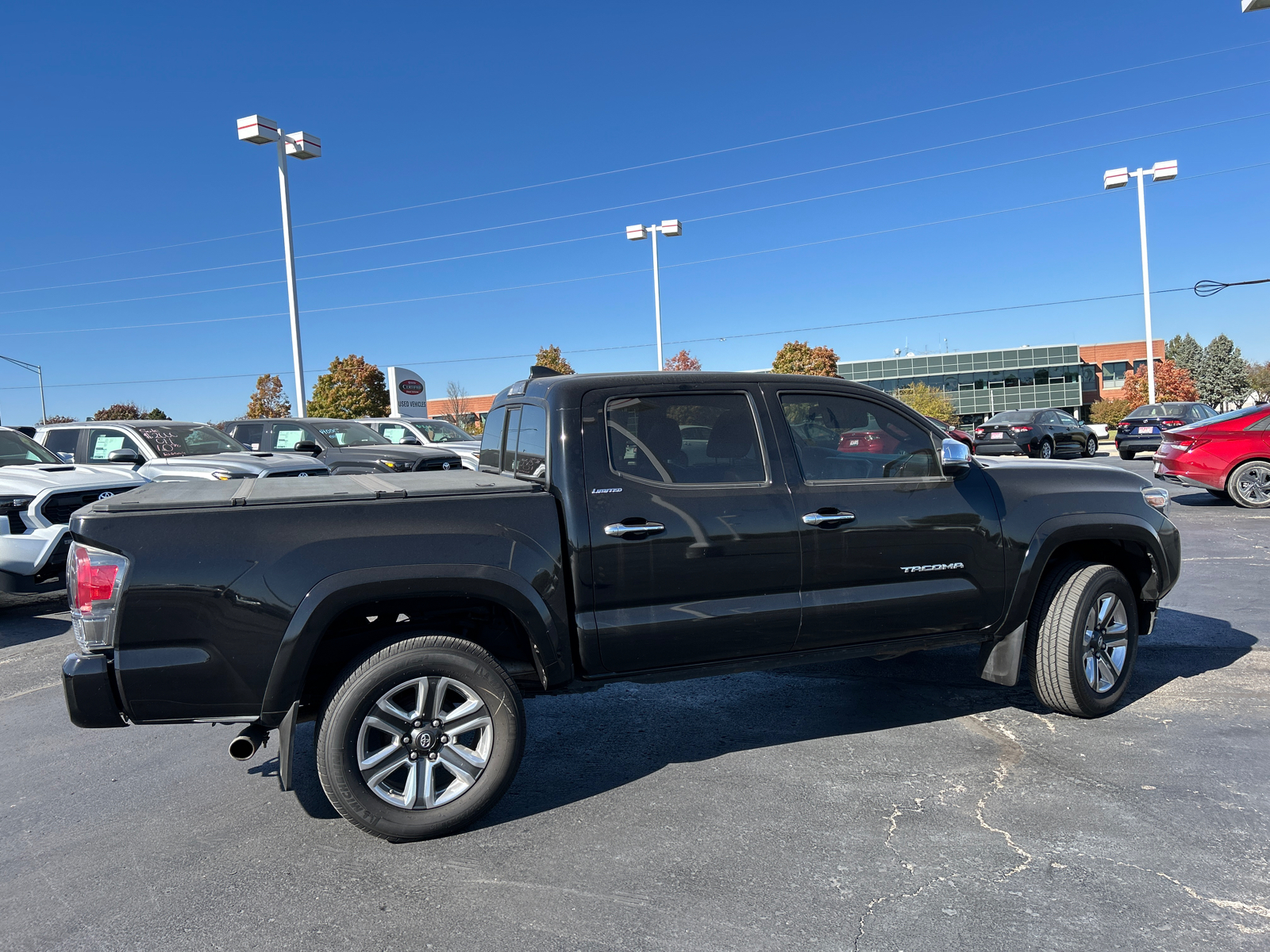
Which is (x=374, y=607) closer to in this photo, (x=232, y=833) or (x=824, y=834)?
(x=232, y=833)

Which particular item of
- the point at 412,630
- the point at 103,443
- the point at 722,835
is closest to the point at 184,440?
the point at 103,443

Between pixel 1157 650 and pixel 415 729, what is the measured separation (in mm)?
5016

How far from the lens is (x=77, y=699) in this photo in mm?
3238

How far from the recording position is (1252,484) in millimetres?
12258

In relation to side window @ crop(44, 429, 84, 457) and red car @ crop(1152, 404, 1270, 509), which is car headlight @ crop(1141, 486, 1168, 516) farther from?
side window @ crop(44, 429, 84, 457)

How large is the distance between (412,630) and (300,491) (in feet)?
2.45

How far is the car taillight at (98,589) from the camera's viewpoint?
3.22m

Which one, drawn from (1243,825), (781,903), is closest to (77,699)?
(781,903)

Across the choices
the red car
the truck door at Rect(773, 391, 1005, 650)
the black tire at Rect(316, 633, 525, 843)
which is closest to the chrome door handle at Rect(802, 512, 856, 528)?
the truck door at Rect(773, 391, 1005, 650)

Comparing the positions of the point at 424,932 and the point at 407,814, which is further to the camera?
the point at 407,814

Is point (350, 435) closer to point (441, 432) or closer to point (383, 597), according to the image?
point (441, 432)

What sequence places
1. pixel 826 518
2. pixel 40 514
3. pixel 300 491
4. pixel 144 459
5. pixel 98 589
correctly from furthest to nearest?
pixel 144 459 < pixel 40 514 < pixel 826 518 < pixel 300 491 < pixel 98 589

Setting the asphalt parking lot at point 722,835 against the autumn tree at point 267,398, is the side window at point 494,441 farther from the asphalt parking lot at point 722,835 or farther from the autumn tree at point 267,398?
the autumn tree at point 267,398

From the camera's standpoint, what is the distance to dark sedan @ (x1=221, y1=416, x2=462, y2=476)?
48.7ft
